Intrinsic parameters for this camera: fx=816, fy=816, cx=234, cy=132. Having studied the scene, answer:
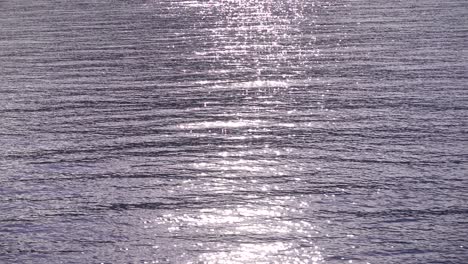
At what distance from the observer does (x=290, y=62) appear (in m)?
9.09

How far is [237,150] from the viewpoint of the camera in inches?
218

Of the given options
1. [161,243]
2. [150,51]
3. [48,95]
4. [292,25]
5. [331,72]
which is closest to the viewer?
[161,243]

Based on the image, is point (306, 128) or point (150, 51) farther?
point (150, 51)

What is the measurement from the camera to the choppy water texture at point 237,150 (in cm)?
397

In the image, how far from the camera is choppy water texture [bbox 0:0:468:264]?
3.97 m

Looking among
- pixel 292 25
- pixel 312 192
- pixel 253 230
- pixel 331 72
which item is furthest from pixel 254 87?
pixel 292 25

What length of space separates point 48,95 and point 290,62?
284 cm

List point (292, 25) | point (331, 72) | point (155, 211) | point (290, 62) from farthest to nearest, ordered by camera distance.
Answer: point (292, 25)
point (290, 62)
point (331, 72)
point (155, 211)

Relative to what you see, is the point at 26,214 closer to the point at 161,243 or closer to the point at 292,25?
the point at 161,243

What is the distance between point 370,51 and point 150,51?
8.91ft

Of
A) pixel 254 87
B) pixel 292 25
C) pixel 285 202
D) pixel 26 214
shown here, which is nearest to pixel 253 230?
pixel 285 202

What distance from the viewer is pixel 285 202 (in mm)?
4473

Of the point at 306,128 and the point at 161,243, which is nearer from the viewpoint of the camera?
the point at 161,243

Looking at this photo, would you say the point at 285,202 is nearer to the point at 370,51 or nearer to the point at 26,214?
the point at 26,214
